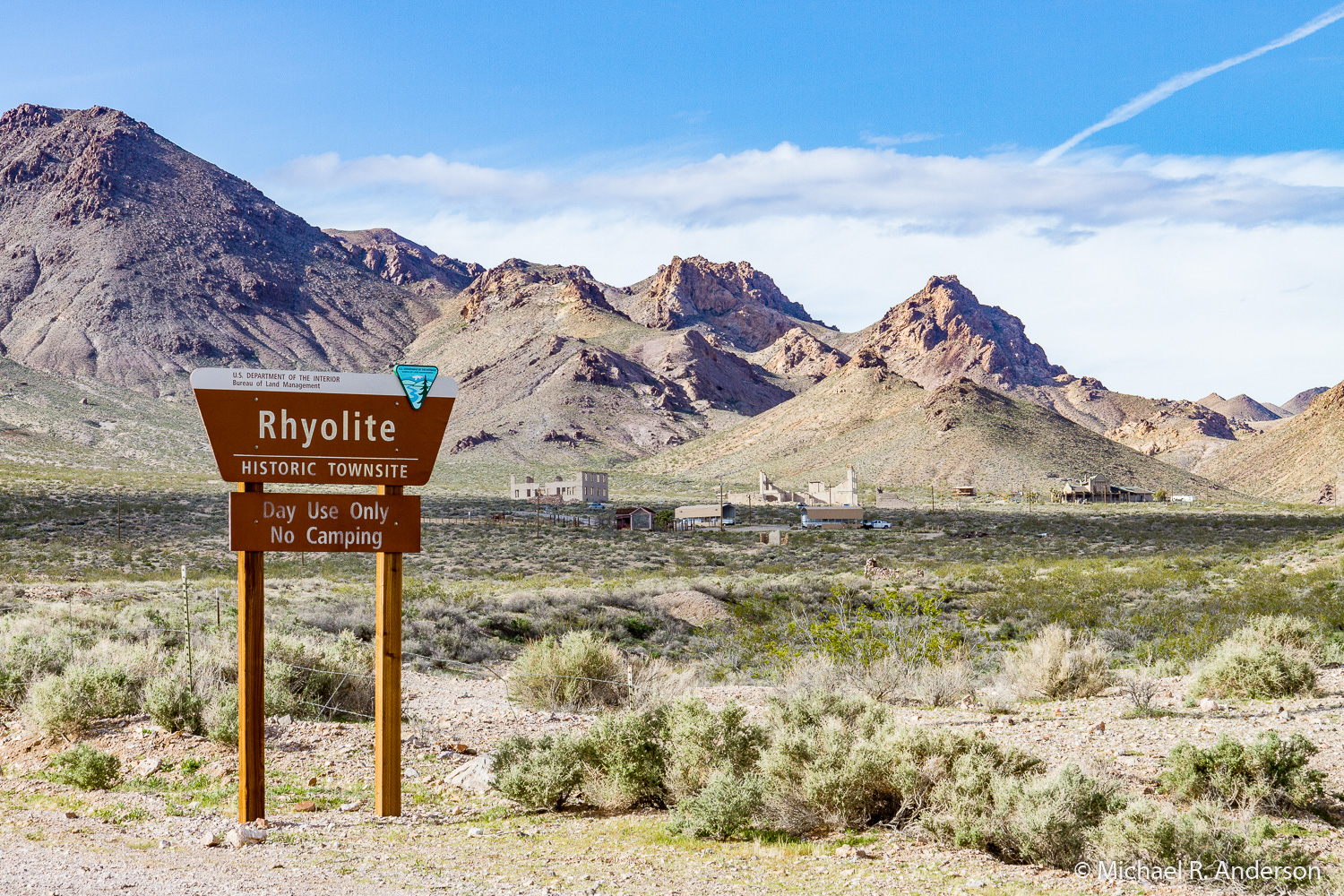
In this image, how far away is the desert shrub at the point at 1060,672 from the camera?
449 inches

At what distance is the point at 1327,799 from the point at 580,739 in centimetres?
541

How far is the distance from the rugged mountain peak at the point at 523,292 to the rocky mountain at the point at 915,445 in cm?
5996

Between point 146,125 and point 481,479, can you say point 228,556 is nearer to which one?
point 481,479

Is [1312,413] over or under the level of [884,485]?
over

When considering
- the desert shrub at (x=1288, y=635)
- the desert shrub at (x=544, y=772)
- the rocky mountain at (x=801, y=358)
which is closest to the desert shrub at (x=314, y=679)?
the desert shrub at (x=544, y=772)

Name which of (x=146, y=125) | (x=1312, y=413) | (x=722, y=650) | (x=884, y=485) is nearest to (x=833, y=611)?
(x=722, y=650)

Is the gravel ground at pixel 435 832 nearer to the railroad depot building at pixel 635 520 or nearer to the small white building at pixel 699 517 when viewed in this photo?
the railroad depot building at pixel 635 520

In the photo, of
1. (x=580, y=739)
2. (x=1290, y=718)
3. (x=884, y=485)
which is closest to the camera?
(x=580, y=739)

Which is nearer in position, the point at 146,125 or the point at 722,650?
the point at 722,650

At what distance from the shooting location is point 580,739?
7703 millimetres

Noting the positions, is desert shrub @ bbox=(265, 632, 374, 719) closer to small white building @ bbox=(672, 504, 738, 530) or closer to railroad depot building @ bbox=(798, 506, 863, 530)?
small white building @ bbox=(672, 504, 738, 530)

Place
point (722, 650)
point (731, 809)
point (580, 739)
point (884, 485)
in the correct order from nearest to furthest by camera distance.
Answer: point (731, 809)
point (580, 739)
point (722, 650)
point (884, 485)

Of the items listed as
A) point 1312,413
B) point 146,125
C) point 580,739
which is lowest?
point 580,739

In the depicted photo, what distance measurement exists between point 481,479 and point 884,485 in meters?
35.9
